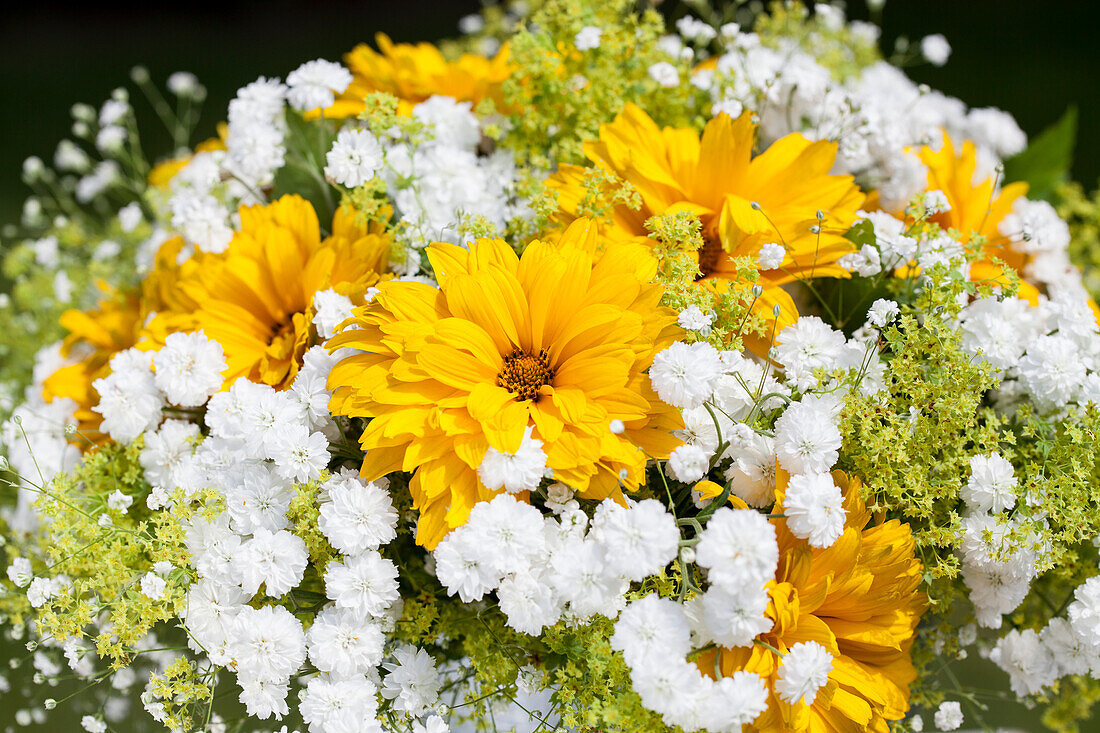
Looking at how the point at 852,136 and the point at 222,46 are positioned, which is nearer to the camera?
the point at 852,136

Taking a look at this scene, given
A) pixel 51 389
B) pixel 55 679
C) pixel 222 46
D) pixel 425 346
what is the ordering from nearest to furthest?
1. pixel 425 346
2. pixel 55 679
3. pixel 51 389
4. pixel 222 46

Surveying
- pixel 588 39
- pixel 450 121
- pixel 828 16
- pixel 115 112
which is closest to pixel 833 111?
pixel 828 16

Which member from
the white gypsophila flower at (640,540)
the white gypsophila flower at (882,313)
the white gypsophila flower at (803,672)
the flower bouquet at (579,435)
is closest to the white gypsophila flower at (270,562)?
the flower bouquet at (579,435)

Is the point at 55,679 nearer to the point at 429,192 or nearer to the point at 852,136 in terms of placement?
the point at 429,192

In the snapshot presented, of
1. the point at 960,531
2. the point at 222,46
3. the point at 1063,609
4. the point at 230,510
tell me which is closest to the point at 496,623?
the point at 230,510

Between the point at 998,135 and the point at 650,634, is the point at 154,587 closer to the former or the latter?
the point at 650,634

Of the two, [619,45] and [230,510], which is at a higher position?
[619,45]
